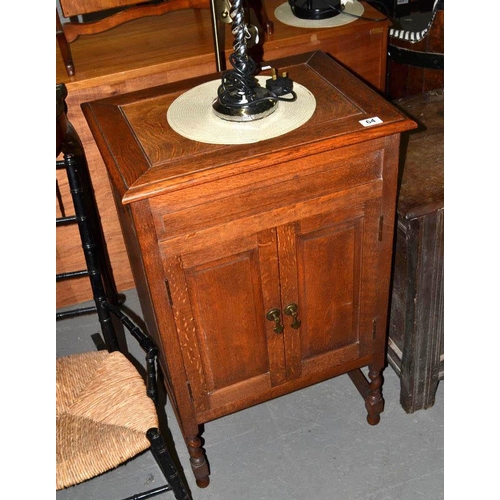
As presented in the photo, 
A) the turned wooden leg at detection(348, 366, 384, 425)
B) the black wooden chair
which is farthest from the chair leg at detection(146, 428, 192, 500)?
the turned wooden leg at detection(348, 366, 384, 425)

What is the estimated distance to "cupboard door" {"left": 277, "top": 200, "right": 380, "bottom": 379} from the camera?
5.03 feet

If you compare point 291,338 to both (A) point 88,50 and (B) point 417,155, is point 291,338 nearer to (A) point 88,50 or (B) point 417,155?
(B) point 417,155

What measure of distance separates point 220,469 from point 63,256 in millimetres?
999

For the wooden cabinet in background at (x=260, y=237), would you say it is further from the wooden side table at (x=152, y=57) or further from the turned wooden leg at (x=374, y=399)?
the wooden side table at (x=152, y=57)

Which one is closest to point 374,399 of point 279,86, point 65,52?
point 279,86

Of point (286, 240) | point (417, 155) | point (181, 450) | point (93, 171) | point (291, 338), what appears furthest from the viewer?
point (93, 171)

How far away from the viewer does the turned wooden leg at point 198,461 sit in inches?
69.9

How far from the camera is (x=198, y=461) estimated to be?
182 cm

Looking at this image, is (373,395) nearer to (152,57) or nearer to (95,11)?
(152,57)

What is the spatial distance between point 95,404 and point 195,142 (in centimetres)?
67

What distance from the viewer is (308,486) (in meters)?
1.86

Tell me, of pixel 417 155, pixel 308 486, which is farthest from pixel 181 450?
pixel 417 155

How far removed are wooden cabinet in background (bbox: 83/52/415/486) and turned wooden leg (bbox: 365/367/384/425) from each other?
11 centimetres

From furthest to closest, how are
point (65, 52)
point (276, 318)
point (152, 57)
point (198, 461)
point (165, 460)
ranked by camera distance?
point (152, 57) → point (65, 52) → point (198, 461) → point (276, 318) → point (165, 460)
